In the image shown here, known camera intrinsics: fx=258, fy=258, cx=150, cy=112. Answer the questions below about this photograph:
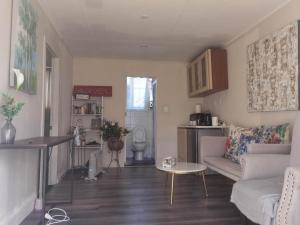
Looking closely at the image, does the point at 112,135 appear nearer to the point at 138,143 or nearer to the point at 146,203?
the point at 138,143

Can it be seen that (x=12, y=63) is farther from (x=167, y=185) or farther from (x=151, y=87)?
(x=151, y=87)

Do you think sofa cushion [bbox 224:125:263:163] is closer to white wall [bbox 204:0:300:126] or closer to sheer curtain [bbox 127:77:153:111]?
white wall [bbox 204:0:300:126]

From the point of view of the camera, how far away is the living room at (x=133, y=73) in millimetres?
2389

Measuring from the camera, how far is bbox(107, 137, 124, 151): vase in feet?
16.6

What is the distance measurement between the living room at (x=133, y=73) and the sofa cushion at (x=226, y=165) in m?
0.38

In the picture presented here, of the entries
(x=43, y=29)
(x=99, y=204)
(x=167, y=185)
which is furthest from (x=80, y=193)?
(x=43, y=29)

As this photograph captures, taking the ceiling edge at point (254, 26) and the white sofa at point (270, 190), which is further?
the ceiling edge at point (254, 26)

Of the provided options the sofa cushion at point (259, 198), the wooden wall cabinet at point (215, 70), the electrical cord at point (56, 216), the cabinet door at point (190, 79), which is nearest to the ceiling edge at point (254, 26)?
the wooden wall cabinet at point (215, 70)

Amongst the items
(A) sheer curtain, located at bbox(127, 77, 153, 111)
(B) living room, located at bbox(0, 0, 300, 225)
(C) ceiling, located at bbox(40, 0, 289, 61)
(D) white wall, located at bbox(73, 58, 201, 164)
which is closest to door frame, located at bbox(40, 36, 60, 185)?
(B) living room, located at bbox(0, 0, 300, 225)

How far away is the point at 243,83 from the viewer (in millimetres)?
3951

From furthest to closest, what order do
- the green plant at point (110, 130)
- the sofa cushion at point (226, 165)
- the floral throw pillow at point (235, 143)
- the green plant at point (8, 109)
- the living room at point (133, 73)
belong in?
1. the green plant at point (110, 130)
2. the floral throw pillow at point (235, 143)
3. the sofa cushion at point (226, 165)
4. the living room at point (133, 73)
5. the green plant at point (8, 109)

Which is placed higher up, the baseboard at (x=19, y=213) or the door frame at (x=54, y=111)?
the door frame at (x=54, y=111)

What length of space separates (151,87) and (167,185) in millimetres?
3477

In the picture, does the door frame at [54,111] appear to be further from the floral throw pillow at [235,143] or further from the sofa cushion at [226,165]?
the floral throw pillow at [235,143]
